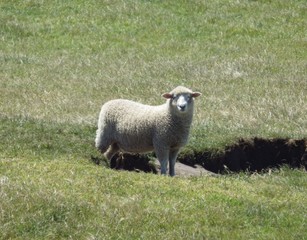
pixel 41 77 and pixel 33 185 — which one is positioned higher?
pixel 33 185

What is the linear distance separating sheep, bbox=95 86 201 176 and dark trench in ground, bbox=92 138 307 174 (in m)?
0.43

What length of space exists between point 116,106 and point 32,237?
4155mm

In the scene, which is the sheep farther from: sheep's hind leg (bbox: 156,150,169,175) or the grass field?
the grass field

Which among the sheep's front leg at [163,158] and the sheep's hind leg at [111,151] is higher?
the sheep's front leg at [163,158]

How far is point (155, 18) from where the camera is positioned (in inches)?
940

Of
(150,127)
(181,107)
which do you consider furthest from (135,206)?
(150,127)

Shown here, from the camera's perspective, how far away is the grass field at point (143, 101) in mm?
8930

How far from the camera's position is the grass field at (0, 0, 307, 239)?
893 centimetres

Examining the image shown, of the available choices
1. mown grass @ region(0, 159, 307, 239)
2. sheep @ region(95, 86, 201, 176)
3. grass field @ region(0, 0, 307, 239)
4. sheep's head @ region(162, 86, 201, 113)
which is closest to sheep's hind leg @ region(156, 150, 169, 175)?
sheep @ region(95, 86, 201, 176)

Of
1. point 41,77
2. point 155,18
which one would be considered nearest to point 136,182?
point 41,77

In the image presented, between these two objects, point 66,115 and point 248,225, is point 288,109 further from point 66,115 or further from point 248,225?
point 248,225

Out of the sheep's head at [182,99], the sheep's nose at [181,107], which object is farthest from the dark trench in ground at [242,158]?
the sheep's nose at [181,107]

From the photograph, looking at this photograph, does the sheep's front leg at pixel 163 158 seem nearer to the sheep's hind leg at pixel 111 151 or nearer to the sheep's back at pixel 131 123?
the sheep's back at pixel 131 123

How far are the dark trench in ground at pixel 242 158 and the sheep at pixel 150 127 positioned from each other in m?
0.43
